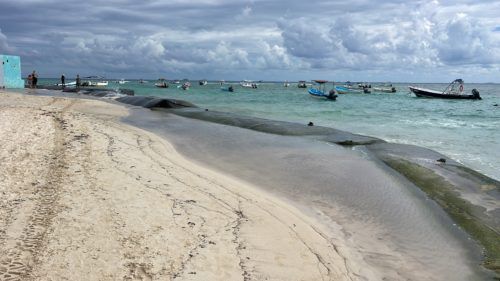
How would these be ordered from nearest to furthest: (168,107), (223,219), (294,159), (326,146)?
(223,219), (294,159), (326,146), (168,107)

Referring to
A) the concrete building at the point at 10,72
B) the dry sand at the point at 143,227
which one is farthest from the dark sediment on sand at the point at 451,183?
the concrete building at the point at 10,72

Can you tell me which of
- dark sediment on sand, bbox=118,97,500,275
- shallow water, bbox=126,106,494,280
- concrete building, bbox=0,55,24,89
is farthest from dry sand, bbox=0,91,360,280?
concrete building, bbox=0,55,24,89

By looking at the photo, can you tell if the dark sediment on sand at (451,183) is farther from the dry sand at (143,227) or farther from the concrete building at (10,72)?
the concrete building at (10,72)

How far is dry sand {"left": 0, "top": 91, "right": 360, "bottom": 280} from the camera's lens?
16.4 feet

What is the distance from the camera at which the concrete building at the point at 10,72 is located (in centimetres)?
4019

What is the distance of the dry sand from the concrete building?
114ft

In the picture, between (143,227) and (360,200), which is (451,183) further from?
(143,227)

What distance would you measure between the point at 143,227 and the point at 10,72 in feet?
143

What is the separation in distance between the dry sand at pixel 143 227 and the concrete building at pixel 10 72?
114 feet

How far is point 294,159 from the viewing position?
1439 centimetres

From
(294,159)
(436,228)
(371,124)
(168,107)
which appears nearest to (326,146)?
(294,159)

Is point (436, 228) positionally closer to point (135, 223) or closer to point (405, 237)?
point (405, 237)

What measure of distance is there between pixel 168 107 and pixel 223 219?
97.3ft

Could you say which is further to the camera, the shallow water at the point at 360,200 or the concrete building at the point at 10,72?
the concrete building at the point at 10,72
